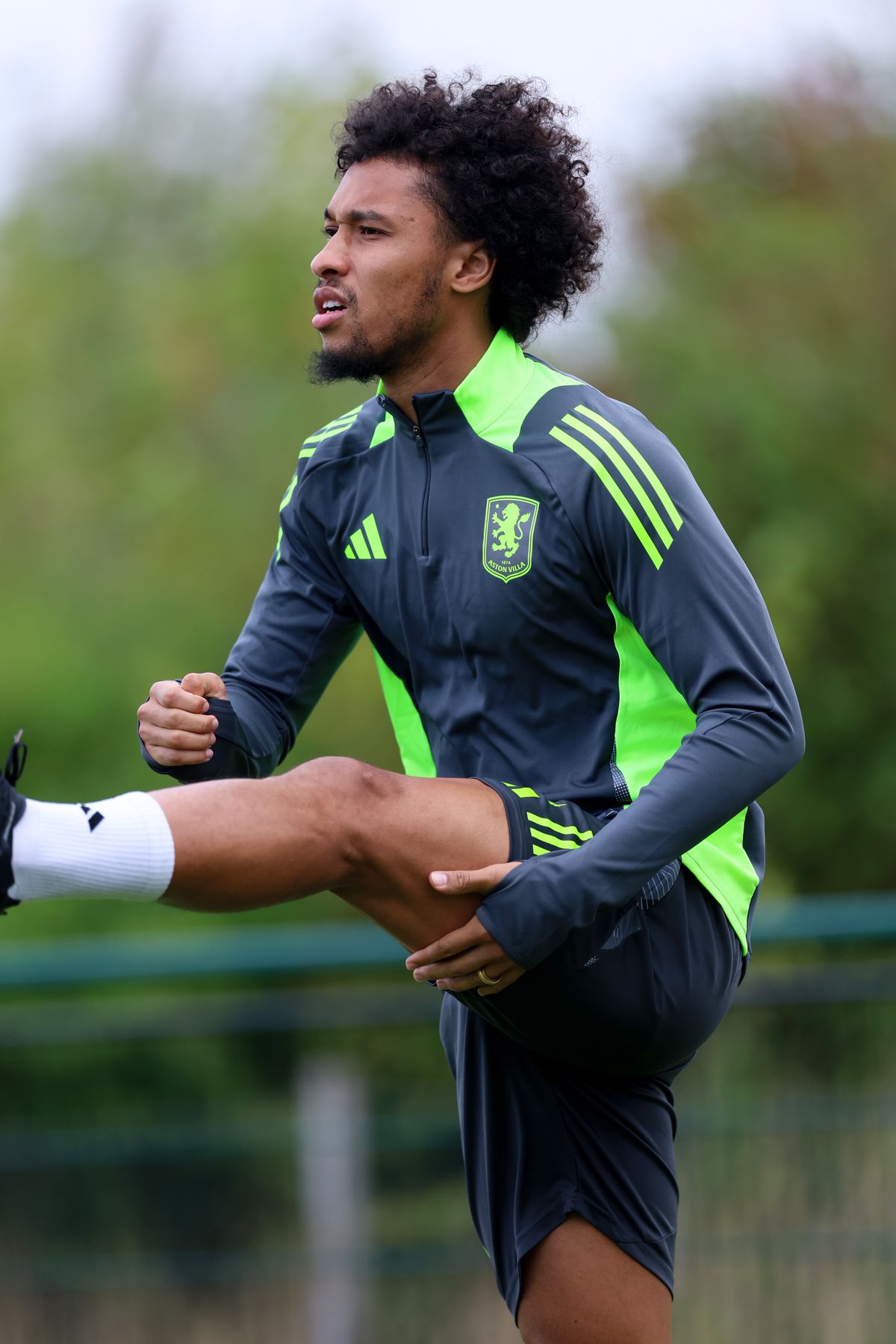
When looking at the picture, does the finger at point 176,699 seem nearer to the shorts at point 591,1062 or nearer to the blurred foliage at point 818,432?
the shorts at point 591,1062

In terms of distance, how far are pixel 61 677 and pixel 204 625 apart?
0.76 m

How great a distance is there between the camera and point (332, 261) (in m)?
2.49

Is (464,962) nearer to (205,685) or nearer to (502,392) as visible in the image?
(205,685)

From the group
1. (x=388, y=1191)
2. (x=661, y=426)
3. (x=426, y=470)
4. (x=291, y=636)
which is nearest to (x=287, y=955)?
(x=388, y=1191)

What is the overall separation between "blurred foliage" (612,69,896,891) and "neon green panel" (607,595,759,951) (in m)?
4.89

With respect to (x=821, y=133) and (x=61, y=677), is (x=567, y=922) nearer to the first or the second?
(x=61, y=677)

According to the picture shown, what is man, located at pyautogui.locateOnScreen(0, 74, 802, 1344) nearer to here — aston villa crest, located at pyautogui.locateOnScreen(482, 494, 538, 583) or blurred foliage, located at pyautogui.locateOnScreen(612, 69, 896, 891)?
aston villa crest, located at pyautogui.locateOnScreen(482, 494, 538, 583)

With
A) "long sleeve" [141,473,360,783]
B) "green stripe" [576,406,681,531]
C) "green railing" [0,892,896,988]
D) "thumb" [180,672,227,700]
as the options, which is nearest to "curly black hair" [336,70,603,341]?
"green stripe" [576,406,681,531]

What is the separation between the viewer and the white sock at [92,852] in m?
1.87

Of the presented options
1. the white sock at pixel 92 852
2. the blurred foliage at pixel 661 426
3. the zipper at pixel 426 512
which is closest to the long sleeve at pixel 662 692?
the zipper at pixel 426 512

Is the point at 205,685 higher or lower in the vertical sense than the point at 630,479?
lower

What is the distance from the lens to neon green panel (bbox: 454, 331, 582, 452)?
2.45m

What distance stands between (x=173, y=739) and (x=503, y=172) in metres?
1.10

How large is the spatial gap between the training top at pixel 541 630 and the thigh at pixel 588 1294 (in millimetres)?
575
